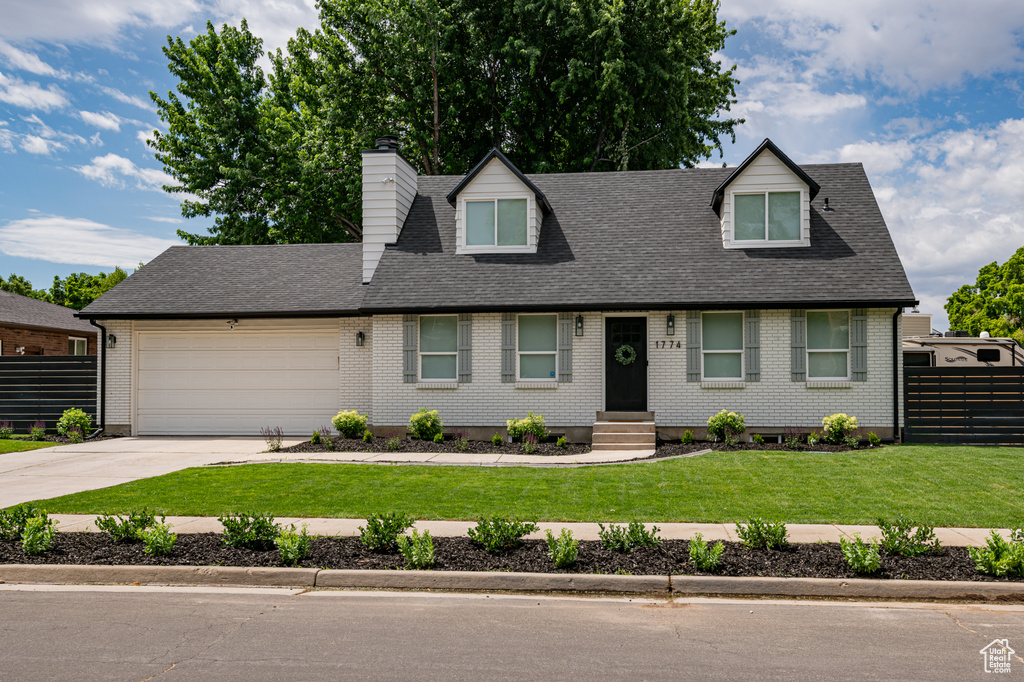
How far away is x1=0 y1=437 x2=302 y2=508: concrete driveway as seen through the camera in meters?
11.4

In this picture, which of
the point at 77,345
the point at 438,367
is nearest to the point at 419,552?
the point at 438,367

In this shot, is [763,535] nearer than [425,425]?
Yes

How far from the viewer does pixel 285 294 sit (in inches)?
728

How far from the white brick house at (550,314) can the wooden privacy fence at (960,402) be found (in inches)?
24.2

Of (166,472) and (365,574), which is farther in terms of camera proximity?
(166,472)

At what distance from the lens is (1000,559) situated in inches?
257

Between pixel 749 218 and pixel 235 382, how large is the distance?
13.5 meters

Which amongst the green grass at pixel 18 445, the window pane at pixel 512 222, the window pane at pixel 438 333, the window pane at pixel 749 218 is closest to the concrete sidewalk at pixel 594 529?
the window pane at pixel 438 333

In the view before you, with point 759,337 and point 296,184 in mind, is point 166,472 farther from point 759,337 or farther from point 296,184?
point 296,184

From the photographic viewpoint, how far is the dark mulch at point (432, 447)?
14945mm

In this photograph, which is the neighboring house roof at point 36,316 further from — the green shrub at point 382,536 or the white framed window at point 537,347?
the green shrub at point 382,536

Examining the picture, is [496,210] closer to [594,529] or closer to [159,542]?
[594,529]

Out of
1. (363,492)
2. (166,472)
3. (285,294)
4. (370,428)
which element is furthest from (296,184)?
(363,492)

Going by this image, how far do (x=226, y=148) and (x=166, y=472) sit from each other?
2275 cm
